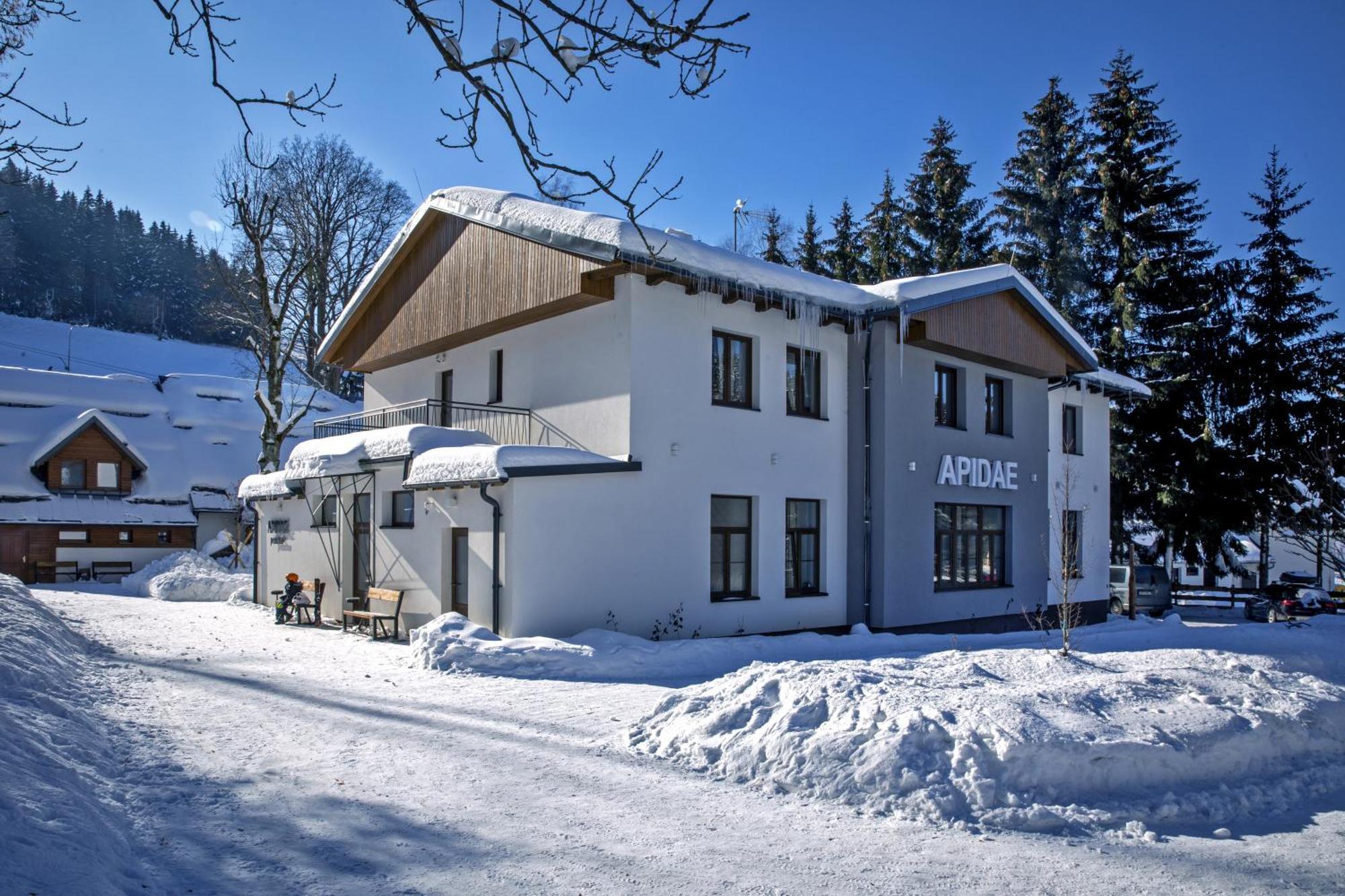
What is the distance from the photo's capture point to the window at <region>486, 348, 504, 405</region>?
17703mm

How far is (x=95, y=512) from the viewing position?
3184cm

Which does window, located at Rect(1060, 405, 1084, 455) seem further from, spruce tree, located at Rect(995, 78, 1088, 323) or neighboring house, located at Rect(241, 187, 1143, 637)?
spruce tree, located at Rect(995, 78, 1088, 323)

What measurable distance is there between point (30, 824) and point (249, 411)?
38272mm

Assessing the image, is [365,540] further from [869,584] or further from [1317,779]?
[1317,779]

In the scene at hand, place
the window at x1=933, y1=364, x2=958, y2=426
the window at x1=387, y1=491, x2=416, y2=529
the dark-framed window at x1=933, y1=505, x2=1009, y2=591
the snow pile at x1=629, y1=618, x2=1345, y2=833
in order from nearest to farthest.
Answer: the snow pile at x1=629, y1=618, x2=1345, y2=833
the window at x1=387, y1=491, x2=416, y2=529
the dark-framed window at x1=933, y1=505, x2=1009, y2=591
the window at x1=933, y1=364, x2=958, y2=426

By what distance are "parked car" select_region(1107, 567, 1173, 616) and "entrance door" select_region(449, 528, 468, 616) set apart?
20.1 meters

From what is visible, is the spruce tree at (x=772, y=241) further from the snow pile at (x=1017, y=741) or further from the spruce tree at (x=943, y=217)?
the snow pile at (x=1017, y=741)

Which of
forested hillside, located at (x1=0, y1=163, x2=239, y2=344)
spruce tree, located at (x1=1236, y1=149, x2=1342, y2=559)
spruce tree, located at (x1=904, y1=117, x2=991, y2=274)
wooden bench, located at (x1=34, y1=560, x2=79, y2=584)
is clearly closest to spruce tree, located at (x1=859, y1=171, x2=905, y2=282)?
spruce tree, located at (x1=904, y1=117, x2=991, y2=274)

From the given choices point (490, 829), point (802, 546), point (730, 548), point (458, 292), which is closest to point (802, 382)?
point (802, 546)

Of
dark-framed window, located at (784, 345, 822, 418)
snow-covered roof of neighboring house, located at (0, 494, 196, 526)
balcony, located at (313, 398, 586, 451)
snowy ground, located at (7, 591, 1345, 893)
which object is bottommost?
snowy ground, located at (7, 591, 1345, 893)

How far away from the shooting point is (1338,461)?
1716cm

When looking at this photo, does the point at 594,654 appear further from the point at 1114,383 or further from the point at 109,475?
the point at 109,475

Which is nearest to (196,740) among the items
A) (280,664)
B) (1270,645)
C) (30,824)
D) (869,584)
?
(30,824)

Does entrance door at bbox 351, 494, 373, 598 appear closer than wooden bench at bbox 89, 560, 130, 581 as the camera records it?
Yes
